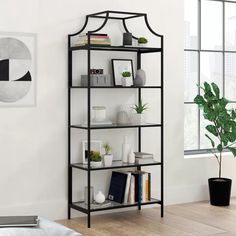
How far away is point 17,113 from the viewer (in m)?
5.51

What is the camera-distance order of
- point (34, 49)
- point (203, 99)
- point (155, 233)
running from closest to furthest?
point (155, 233) → point (34, 49) → point (203, 99)

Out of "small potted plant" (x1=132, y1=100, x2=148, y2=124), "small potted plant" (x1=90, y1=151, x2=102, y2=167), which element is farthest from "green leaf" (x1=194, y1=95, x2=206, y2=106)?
"small potted plant" (x1=90, y1=151, x2=102, y2=167)

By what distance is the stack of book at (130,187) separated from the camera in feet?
19.1

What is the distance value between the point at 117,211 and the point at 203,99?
151 centimetres

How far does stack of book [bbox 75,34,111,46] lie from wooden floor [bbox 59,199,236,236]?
66.7 inches

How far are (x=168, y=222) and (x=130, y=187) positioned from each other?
0.52 m

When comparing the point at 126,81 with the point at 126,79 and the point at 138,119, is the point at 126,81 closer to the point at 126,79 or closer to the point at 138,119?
the point at 126,79

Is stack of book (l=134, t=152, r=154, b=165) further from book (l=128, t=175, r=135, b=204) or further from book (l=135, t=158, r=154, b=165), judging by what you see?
book (l=128, t=175, r=135, b=204)

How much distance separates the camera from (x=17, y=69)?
5.49 meters

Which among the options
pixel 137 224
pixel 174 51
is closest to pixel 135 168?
pixel 137 224

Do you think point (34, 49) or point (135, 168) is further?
point (135, 168)

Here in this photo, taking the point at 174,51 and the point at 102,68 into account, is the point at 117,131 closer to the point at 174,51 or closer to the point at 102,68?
the point at 102,68

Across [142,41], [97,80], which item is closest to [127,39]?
[142,41]

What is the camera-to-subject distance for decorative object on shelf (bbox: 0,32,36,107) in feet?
17.8
